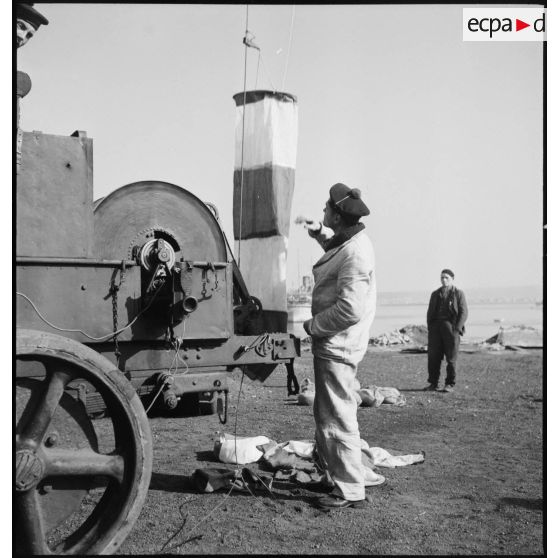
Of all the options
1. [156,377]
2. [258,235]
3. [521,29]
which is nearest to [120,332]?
[156,377]

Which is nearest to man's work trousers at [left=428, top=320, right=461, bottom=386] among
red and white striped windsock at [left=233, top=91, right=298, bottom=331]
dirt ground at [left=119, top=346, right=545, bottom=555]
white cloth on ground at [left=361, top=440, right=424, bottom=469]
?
dirt ground at [left=119, top=346, right=545, bottom=555]

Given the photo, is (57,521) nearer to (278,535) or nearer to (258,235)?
(278,535)

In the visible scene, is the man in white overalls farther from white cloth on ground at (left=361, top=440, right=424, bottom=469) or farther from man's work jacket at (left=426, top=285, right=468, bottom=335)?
man's work jacket at (left=426, top=285, right=468, bottom=335)

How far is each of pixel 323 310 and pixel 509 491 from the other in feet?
6.59

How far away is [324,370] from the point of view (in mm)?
4668

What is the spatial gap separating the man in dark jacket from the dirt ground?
1.69 m

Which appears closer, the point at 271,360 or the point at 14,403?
the point at 14,403

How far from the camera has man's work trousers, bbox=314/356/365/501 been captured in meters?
4.54

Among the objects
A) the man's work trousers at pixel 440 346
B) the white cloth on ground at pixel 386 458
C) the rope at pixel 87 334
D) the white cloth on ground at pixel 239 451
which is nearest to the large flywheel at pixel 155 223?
the rope at pixel 87 334

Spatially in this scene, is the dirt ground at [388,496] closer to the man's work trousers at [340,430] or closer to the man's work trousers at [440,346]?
the man's work trousers at [340,430]

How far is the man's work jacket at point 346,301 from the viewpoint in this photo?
15.0 ft

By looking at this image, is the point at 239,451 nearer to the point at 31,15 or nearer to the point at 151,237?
the point at 151,237

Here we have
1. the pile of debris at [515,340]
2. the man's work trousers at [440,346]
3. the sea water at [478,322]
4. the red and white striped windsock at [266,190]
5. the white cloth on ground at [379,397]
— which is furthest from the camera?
the sea water at [478,322]

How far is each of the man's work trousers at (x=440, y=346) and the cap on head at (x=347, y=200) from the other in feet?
21.3
